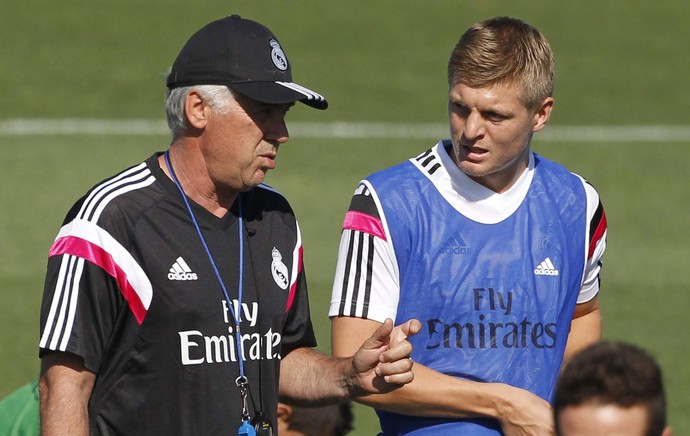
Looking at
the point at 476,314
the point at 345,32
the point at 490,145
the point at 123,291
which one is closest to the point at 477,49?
the point at 490,145

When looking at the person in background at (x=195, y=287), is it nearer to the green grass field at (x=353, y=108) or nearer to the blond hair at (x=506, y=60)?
the blond hair at (x=506, y=60)

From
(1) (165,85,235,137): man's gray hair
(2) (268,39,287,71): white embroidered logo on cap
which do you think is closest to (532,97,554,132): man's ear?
(2) (268,39,287,71): white embroidered logo on cap

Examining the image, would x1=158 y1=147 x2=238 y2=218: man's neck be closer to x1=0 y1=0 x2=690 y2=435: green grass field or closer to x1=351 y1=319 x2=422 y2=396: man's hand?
x1=351 y1=319 x2=422 y2=396: man's hand

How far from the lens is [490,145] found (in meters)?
4.74

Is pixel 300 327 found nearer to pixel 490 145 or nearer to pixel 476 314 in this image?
pixel 476 314

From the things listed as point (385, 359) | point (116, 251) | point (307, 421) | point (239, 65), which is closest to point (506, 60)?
point (239, 65)

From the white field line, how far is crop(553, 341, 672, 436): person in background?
12.8m

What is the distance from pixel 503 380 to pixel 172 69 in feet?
5.09

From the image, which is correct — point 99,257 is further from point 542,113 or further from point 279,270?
point 542,113

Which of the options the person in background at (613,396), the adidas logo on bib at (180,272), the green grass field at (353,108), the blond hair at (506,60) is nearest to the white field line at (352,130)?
the green grass field at (353,108)

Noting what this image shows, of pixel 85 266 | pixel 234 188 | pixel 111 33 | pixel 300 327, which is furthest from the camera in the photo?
pixel 111 33

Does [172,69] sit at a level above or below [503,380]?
above

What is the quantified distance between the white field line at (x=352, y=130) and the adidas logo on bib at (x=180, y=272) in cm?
1157

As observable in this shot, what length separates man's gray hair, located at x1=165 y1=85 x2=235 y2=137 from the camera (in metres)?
4.41
